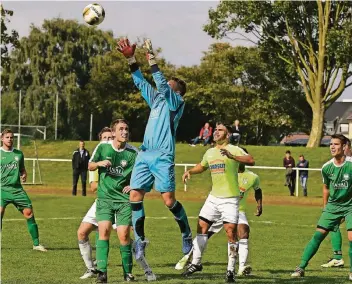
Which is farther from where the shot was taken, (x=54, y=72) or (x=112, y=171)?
(x=54, y=72)

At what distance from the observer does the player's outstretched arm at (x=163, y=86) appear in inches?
455

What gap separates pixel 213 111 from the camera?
68375 millimetres

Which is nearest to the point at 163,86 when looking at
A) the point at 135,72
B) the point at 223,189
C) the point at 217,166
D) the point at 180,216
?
the point at 135,72

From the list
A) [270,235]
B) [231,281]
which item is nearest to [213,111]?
[270,235]

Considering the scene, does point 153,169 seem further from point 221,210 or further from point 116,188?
point 221,210

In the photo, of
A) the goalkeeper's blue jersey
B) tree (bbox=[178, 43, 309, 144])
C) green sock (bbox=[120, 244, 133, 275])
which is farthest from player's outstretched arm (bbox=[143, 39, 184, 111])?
tree (bbox=[178, 43, 309, 144])

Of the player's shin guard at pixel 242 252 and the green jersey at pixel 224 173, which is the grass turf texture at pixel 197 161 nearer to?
the player's shin guard at pixel 242 252

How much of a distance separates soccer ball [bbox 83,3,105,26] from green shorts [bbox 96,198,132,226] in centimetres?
303

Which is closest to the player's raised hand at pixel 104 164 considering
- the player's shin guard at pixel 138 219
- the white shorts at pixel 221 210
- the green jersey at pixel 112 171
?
the green jersey at pixel 112 171

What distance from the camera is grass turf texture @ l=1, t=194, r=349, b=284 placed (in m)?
12.0

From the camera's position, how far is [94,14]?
496 inches

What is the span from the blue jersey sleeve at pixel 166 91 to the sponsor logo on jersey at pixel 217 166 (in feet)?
3.16

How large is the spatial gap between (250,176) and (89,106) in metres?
59.2

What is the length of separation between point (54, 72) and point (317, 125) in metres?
27.3
